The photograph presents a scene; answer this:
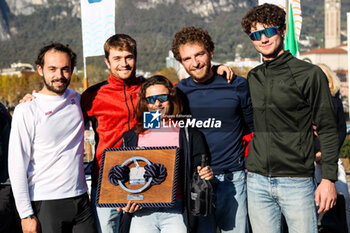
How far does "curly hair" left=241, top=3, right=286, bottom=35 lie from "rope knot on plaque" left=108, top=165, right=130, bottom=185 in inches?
55.2

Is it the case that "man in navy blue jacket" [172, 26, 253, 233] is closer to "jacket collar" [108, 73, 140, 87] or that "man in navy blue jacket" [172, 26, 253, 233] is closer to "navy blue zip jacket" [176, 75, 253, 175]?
"navy blue zip jacket" [176, 75, 253, 175]

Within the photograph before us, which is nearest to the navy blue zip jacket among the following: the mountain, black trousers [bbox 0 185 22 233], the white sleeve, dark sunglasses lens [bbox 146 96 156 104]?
dark sunglasses lens [bbox 146 96 156 104]

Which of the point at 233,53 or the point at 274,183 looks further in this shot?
the point at 233,53

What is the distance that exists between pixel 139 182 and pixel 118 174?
6.1 inches

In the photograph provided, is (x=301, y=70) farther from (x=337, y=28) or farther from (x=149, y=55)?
(x=337, y=28)

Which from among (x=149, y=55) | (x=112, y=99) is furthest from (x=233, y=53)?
(x=112, y=99)

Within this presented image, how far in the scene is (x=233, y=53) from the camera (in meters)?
159

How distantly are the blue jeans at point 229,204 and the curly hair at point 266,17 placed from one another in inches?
44.7

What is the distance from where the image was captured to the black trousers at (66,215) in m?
3.04

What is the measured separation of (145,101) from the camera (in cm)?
319

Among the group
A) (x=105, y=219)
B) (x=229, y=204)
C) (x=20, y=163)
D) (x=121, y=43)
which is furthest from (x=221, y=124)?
(x=20, y=163)

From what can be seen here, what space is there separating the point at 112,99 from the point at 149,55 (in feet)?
524

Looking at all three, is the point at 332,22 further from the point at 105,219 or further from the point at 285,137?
the point at 105,219

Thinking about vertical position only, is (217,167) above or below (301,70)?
below
